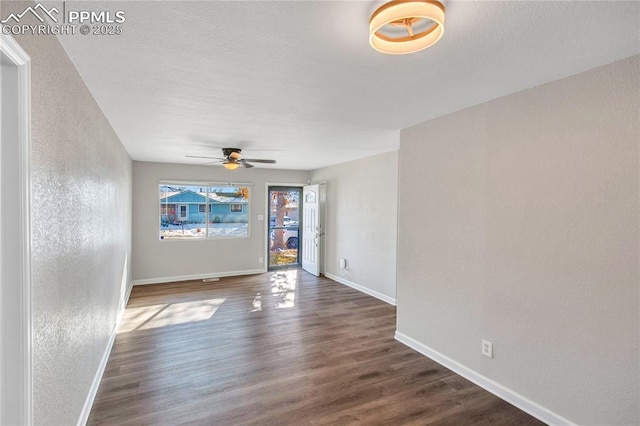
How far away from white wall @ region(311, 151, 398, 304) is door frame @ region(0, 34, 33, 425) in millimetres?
4225

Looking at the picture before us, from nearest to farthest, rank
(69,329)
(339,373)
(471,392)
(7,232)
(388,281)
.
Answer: (7,232) → (69,329) → (471,392) → (339,373) → (388,281)

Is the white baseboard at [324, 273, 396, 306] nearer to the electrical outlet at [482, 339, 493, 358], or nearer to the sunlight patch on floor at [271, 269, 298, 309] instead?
the sunlight patch on floor at [271, 269, 298, 309]

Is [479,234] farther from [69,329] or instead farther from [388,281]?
[69,329]

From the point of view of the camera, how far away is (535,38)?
159cm

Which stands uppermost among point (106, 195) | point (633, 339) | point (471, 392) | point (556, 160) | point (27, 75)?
point (27, 75)

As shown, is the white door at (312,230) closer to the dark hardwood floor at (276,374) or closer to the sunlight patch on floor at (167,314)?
the dark hardwood floor at (276,374)

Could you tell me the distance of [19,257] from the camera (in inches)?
44.7

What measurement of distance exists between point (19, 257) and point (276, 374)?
220cm

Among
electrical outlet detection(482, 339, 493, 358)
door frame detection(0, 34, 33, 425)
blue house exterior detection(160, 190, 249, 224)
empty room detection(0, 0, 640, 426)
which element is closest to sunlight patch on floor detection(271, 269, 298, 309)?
empty room detection(0, 0, 640, 426)

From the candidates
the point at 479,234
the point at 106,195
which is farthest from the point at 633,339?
the point at 106,195

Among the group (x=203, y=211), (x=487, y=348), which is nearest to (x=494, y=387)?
(x=487, y=348)

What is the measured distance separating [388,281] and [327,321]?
136cm

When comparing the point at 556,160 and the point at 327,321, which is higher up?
the point at 556,160

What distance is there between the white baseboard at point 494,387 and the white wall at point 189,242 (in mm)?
4214
